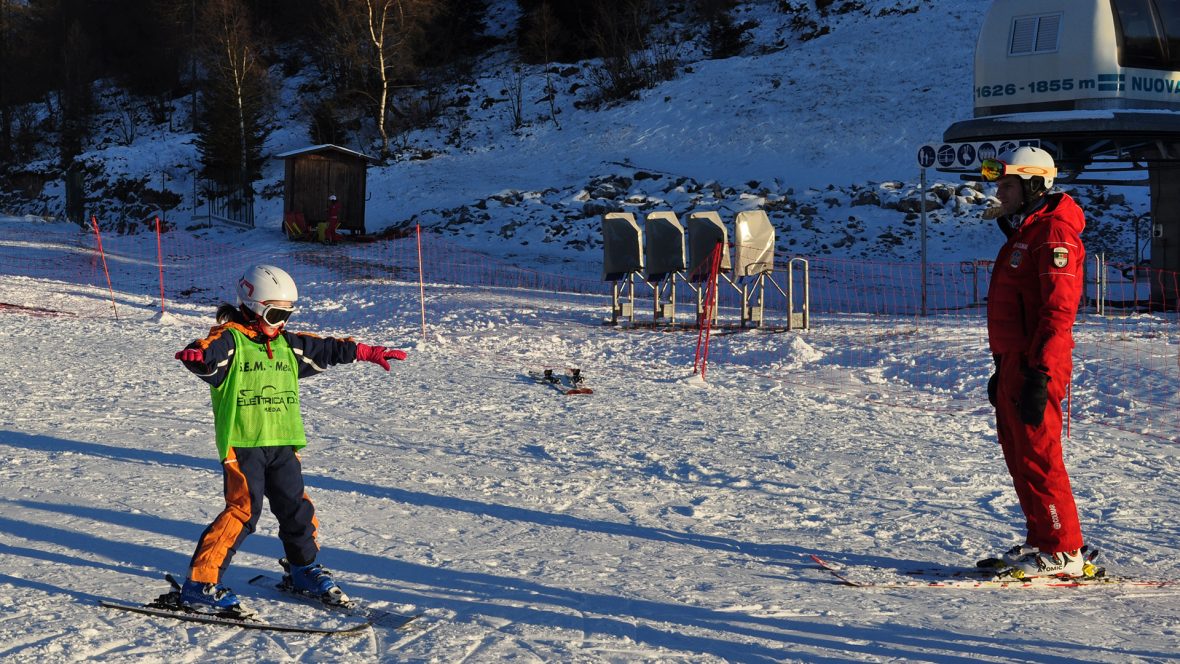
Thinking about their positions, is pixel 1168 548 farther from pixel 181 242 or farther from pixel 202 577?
pixel 181 242

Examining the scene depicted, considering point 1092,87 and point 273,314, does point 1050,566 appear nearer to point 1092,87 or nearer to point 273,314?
point 273,314

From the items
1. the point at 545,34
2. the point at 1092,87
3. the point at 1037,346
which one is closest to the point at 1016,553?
the point at 1037,346

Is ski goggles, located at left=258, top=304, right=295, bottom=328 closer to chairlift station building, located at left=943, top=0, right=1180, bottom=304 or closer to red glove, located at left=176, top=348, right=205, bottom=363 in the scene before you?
red glove, located at left=176, top=348, right=205, bottom=363

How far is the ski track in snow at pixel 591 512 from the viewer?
4594mm

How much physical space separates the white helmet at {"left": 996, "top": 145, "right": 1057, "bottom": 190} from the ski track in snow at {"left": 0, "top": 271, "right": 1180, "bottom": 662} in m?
2.05

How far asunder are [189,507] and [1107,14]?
1515cm

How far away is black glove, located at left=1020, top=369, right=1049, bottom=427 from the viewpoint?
5148mm

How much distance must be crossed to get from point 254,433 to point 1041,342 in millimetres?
3669

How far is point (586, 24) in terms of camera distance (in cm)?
4684

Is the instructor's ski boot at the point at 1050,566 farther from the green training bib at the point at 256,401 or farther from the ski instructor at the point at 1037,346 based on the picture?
the green training bib at the point at 256,401

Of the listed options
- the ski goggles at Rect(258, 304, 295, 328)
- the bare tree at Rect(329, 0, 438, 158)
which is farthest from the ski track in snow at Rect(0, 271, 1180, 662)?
the bare tree at Rect(329, 0, 438, 158)

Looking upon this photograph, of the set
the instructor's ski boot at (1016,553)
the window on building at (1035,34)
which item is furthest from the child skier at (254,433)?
the window on building at (1035,34)

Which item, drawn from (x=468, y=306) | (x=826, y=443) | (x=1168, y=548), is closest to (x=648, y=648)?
(x=1168, y=548)

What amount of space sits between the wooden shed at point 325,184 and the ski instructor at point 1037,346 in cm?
2511
